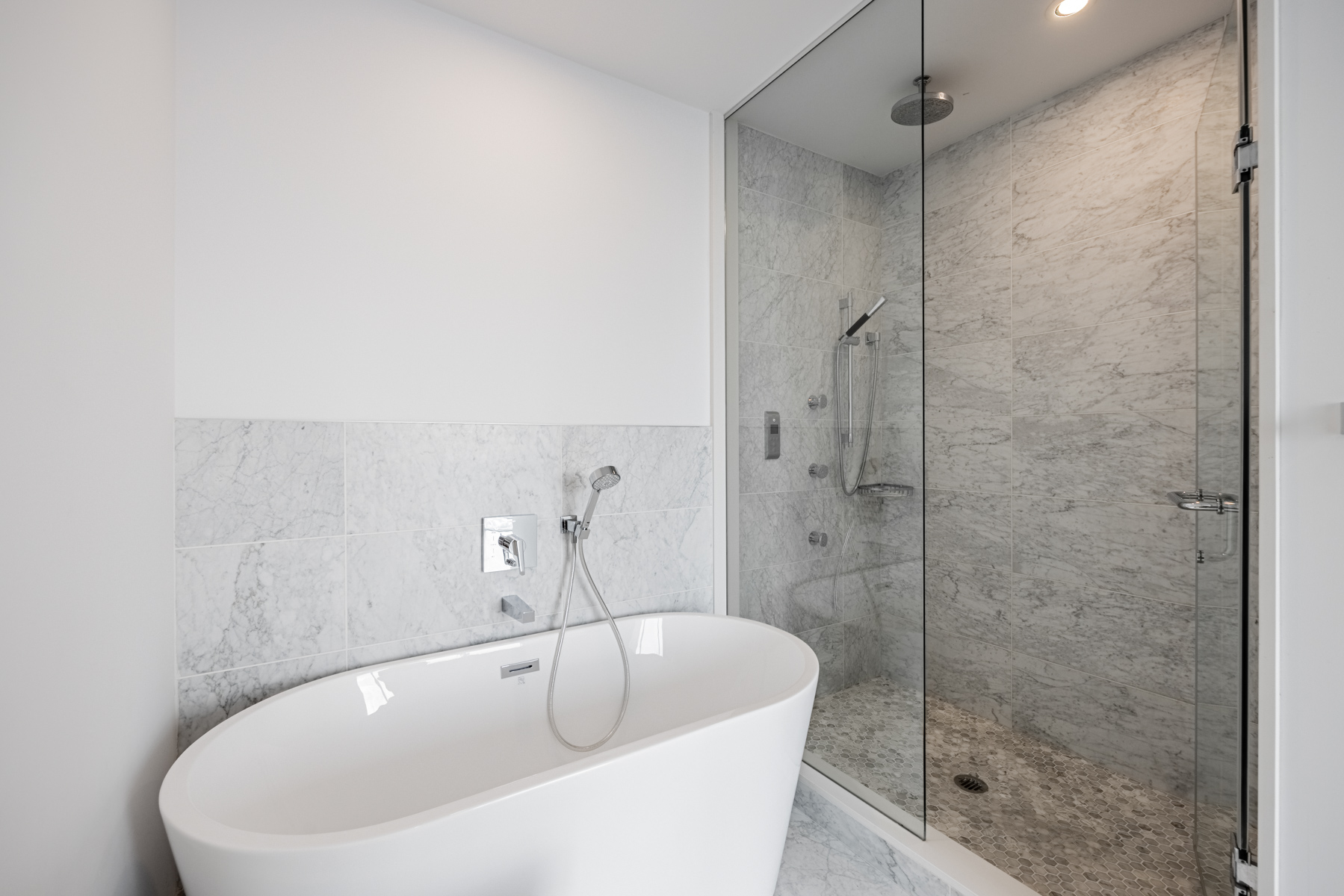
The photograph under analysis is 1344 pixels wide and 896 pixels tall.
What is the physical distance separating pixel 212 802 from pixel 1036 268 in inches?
122

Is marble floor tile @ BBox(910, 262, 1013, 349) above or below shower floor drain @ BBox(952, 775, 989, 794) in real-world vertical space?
above

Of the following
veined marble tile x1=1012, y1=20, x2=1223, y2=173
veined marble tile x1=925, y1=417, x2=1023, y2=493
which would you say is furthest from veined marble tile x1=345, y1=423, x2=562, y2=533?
veined marble tile x1=1012, y1=20, x2=1223, y2=173

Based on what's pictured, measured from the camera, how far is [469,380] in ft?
6.13

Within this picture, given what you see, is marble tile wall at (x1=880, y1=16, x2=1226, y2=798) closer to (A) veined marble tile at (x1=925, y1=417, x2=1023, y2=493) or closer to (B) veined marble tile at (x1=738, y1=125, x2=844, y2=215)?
(A) veined marble tile at (x1=925, y1=417, x2=1023, y2=493)

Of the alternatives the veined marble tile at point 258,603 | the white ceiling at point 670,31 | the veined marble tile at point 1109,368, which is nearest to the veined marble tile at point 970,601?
the veined marble tile at point 1109,368

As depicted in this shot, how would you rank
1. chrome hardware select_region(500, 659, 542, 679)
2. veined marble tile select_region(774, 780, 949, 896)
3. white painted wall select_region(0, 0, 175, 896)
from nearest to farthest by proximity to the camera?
white painted wall select_region(0, 0, 175, 896) → veined marble tile select_region(774, 780, 949, 896) → chrome hardware select_region(500, 659, 542, 679)

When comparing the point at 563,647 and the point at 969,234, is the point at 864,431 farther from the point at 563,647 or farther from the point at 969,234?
the point at 969,234

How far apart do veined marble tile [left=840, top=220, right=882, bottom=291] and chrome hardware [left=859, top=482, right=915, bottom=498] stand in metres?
0.60

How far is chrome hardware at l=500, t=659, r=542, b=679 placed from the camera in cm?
177

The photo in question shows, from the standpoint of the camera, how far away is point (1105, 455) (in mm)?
2232

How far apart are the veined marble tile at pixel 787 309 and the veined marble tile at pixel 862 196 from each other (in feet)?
0.75

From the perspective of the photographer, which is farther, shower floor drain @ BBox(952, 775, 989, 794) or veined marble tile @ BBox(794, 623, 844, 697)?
shower floor drain @ BBox(952, 775, 989, 794)

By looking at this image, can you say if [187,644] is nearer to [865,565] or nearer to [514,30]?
[865,565]

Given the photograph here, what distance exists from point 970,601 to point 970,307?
134 centimetres
